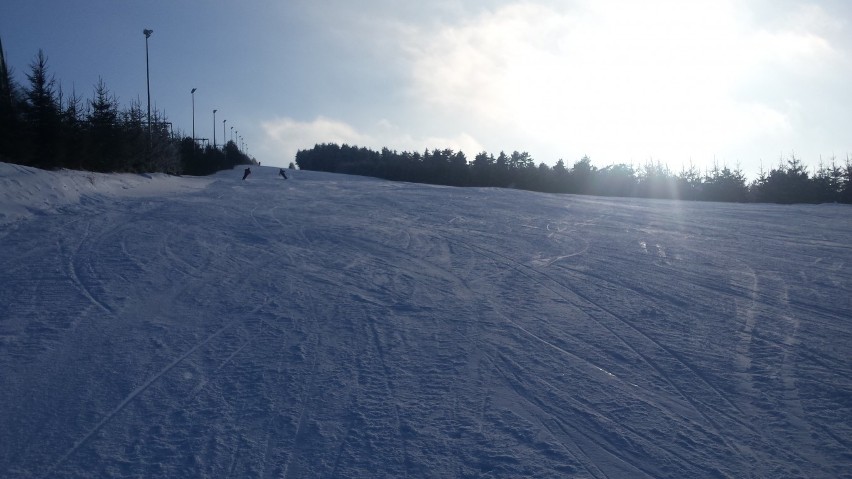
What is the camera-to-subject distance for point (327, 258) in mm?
12469

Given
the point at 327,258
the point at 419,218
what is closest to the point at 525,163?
the point at 419,218

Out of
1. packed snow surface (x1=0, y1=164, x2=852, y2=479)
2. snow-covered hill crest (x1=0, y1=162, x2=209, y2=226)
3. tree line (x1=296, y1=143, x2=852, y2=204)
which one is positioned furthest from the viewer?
tree line (x1=296, y1=143, x2=852, y2=204)

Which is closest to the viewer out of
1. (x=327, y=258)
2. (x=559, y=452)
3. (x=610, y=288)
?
(x=559, y=452)

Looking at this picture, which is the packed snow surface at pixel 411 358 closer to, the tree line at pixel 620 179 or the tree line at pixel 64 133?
the tree line at pixel 64 133

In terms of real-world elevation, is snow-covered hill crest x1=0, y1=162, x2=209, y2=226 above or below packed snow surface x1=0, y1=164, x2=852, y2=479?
above

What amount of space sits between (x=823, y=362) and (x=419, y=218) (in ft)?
44.3

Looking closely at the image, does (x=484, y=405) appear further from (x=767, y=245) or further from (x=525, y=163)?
(x=525, y=163)

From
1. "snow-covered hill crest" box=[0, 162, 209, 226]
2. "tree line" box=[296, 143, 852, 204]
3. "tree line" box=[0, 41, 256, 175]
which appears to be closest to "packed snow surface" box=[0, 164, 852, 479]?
"snow-covered hill crest" box=[0, 162, 209, 226]

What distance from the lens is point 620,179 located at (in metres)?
52.7

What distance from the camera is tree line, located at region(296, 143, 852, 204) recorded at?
1683 inches

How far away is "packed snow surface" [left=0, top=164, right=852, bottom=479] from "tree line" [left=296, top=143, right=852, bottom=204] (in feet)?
105

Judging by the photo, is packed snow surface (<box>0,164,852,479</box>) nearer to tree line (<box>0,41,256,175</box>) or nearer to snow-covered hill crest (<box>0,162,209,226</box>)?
snow-covered hill crest (<box>0,162,209,226</box>)

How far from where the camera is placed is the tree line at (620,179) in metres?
42.8

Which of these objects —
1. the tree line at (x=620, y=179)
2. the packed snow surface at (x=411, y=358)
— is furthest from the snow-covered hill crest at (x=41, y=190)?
the tree line at (x=620, y=179)
